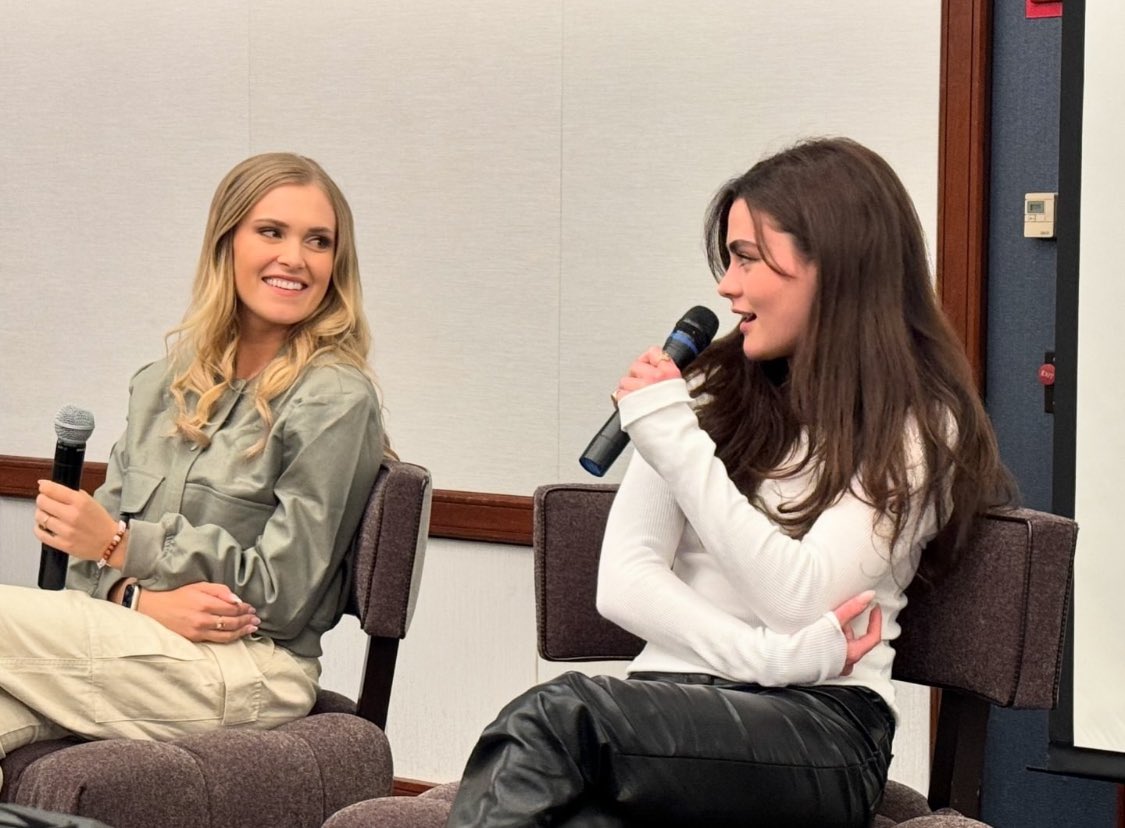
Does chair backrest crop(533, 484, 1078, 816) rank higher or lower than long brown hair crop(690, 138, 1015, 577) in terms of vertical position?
lower

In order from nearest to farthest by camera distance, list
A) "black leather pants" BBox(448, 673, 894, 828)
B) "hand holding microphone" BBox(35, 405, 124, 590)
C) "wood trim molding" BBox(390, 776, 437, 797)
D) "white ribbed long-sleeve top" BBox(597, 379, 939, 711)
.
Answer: "black leather pants" BBox(448, 673, 894, 828)
"white ribbed long-sleeve top" BBox(597, 379, 939, 711)
"hand holding microphone" BBox(35, 405, 124, 590)
"wood trim molding" BBox(390, 776, 437, 797)

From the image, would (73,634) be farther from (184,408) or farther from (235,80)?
(235,80)

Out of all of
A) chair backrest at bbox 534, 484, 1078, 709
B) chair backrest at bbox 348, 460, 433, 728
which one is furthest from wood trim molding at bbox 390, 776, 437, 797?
chair backrest at bbox 534, 484, 1078, 709

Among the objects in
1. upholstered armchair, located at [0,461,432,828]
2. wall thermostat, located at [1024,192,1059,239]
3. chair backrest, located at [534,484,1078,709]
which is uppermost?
wall thermostat, located at [1024,192,1059,239]

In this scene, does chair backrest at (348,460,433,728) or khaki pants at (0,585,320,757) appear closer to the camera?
khaki pants at (0,585,320,757)

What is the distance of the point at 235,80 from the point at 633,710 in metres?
2.38

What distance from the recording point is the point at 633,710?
5.56ft

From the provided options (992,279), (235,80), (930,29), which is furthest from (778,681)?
(235,80)

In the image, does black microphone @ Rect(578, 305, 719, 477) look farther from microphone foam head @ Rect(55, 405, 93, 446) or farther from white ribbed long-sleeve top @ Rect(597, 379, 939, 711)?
microphone foam head @ Rect(55, 405, 93, 446)

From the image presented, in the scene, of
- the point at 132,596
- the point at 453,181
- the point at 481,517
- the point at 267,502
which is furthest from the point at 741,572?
the point at 453,181

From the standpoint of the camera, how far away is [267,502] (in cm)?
239

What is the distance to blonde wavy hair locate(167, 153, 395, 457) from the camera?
8.16 ft

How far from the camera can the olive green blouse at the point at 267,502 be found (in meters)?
2.30

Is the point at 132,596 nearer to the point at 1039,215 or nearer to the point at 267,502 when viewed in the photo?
the point at 267,502
